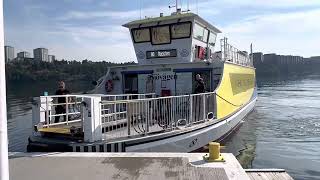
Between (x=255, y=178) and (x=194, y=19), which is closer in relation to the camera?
(x=255, y=178)

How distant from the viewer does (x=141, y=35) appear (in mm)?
16312

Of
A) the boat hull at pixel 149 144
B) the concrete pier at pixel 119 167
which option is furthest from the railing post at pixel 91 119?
the concrete pier at pixel 119 167

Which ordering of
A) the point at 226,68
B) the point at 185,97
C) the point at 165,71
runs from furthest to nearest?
the point at 165,71
the point at 226,68
the point at 185,97

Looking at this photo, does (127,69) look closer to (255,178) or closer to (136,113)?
(136,113)

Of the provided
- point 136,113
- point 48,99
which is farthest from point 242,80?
point 48,99

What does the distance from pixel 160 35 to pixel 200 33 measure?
183cm

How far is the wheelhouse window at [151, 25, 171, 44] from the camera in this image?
51.5 ft

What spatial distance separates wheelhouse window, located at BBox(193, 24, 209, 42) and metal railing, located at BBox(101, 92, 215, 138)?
17.0ft

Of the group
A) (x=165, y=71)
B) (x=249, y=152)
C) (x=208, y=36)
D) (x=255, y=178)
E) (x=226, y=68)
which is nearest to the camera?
(x=255, y=178)

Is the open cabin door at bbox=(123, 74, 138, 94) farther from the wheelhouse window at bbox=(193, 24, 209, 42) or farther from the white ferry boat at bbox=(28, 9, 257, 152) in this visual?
the wheelhouse window at bbox=(193, 24, 209, 42)

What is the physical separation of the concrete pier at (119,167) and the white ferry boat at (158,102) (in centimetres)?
102

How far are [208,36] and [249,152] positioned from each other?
255 inches

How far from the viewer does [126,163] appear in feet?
22.1

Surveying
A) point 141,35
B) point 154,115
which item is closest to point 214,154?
point 154,115
